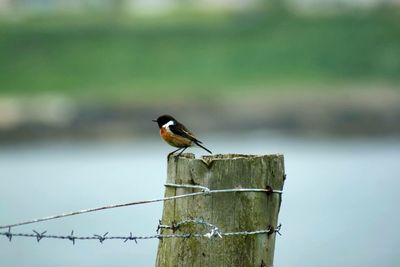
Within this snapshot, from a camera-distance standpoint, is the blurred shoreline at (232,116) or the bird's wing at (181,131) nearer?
the bird's wing at (181,131)

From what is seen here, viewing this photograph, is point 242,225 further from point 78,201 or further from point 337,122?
point 337,122

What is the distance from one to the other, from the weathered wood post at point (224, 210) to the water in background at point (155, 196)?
759 cm

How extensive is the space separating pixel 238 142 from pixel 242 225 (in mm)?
49446

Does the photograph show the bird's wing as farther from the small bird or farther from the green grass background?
the green grass background

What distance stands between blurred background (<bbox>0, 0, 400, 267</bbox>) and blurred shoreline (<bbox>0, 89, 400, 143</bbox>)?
0.07 metres

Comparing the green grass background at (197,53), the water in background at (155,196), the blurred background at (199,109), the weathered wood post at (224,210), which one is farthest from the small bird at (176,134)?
the green grass background at (197,53)

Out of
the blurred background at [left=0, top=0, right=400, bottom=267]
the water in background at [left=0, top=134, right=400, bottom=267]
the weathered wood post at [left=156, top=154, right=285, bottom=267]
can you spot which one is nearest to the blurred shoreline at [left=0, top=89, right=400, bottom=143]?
the blurred background at [left=0, top=0, right=400, bottom=267]

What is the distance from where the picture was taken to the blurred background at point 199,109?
2600 centimetres

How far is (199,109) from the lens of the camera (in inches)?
2451

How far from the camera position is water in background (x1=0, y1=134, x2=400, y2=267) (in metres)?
22.1

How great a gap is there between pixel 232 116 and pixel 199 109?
5.73ft

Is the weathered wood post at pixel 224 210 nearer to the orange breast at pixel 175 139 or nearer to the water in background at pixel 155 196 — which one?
the orange breast at pixel 175 139

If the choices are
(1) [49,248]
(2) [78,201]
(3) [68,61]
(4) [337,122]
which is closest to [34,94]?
(3) [68,61]

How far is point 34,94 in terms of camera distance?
220 ft
